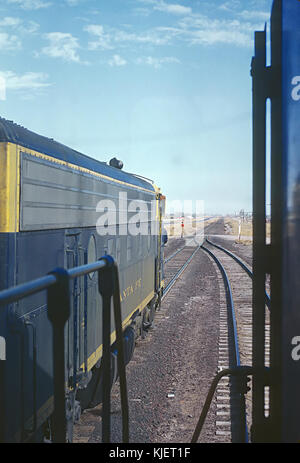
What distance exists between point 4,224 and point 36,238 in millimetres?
673

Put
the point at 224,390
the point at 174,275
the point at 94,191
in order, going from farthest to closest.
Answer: the point at 174,275, the point at 224,390, the point at 94,191

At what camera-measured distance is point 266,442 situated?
2721 millimetres

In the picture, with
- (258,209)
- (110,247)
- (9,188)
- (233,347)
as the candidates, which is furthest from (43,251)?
(233,347)

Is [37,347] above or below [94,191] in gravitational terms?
below

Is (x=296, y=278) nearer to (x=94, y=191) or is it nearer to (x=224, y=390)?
(x=94, y=191)

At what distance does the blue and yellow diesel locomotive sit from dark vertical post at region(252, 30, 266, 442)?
1.45m

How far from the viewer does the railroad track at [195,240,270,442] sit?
616 cm

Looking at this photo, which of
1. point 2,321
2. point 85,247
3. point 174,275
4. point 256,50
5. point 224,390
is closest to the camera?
point 256,50

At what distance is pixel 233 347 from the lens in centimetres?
994

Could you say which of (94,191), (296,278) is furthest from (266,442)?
(94,191)

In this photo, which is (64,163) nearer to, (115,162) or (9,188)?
(9,188)

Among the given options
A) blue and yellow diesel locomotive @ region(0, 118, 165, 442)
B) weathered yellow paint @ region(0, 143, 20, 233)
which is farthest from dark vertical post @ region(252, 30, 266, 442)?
weathered yellow paint @ region(0, 143, 20, 233)

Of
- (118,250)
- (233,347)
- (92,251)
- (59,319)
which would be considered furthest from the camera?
(233,347)

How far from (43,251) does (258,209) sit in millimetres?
2379
